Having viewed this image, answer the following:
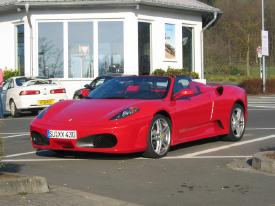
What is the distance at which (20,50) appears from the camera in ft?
90.1

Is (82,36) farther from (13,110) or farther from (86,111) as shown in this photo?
(86,111)

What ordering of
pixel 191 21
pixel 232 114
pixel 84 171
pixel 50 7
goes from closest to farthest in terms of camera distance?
1. pixel 84 171
2. pixel 232 114
3. pixel 50 7
4. pixel 191 21

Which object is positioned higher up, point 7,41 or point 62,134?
point 7,41

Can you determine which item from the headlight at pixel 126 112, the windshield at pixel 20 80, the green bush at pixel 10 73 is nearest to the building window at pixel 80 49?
the green bush at pixel 10 73

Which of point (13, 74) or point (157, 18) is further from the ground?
point (157, 18)

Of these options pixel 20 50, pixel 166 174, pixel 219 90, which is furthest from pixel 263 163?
pixel 20 50

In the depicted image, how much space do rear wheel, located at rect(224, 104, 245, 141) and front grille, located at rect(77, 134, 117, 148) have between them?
129 inches

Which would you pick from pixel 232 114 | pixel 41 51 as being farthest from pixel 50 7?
pixel 232 114

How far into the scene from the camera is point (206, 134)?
1136 centimetres

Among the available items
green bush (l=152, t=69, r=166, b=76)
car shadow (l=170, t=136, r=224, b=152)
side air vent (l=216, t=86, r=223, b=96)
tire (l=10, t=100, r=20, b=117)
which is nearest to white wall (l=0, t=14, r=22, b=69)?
green bush (l=152, t=69, r=166, b=76)

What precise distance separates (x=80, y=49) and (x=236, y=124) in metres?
15.1

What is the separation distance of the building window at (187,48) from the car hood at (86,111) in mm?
19222

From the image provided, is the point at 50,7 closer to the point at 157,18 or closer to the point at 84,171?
the point at 157,18

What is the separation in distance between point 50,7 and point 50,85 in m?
6.00
